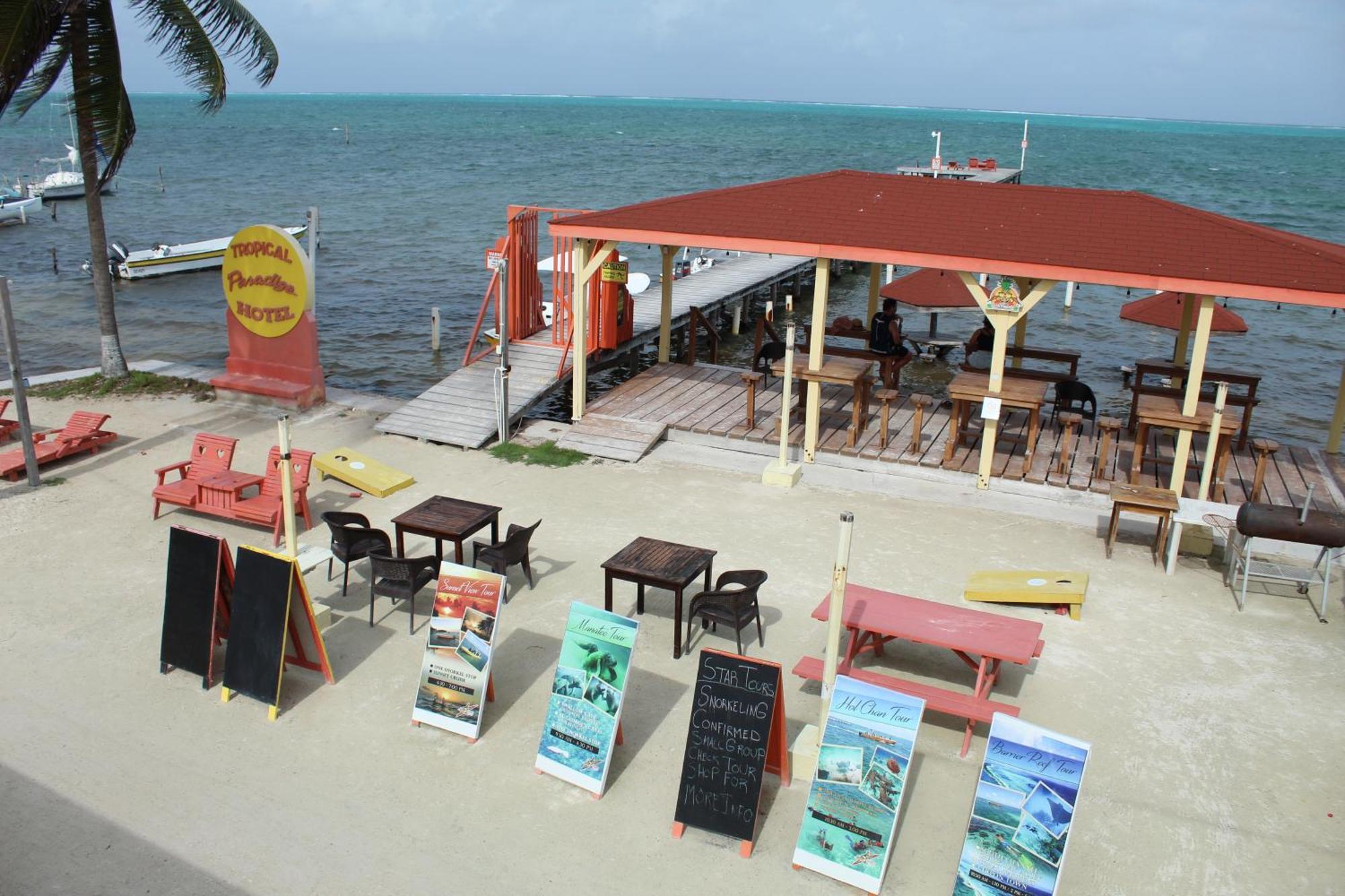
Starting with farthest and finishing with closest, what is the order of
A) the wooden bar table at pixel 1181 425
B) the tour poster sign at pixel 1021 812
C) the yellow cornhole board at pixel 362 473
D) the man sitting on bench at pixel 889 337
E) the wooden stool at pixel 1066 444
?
the man sitting on bench at pixel 889 337 < the wooden stool at pixel 1066 444 < the yellow cornhole board at pixel 362 473 < the wooden bar table at pixel 1181 425 < the tour poster sign at pixel 1021 812

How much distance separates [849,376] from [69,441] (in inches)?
394

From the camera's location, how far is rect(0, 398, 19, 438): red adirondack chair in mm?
14547

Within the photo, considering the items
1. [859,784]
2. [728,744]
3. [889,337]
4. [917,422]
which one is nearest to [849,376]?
[917,422]

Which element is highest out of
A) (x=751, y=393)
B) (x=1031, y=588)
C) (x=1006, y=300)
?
(x=1006, y=300)

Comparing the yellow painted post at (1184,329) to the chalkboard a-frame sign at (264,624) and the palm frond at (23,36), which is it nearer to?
the chalkboard a-frame sign at (264,624)

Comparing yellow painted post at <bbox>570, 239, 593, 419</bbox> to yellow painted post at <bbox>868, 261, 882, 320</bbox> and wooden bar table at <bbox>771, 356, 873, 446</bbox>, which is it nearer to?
wooden bar table at <bbox>771, 356, 873, 446</bbox>

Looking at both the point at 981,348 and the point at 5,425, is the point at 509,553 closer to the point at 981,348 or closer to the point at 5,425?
the point at 5,425

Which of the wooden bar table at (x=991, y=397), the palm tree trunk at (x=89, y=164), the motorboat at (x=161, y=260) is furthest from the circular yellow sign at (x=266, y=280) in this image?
the motorboat at (x=161, y=260)

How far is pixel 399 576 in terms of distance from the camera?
31.0ft

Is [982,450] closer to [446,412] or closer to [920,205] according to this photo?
[920,205]

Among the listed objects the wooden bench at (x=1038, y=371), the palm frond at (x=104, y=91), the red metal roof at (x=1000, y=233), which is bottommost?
the wooden bench at (x=1038, y=371)

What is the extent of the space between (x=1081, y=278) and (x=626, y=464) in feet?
19.6

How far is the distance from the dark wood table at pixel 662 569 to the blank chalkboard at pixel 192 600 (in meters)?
3.20

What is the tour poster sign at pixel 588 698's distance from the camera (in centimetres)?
747
